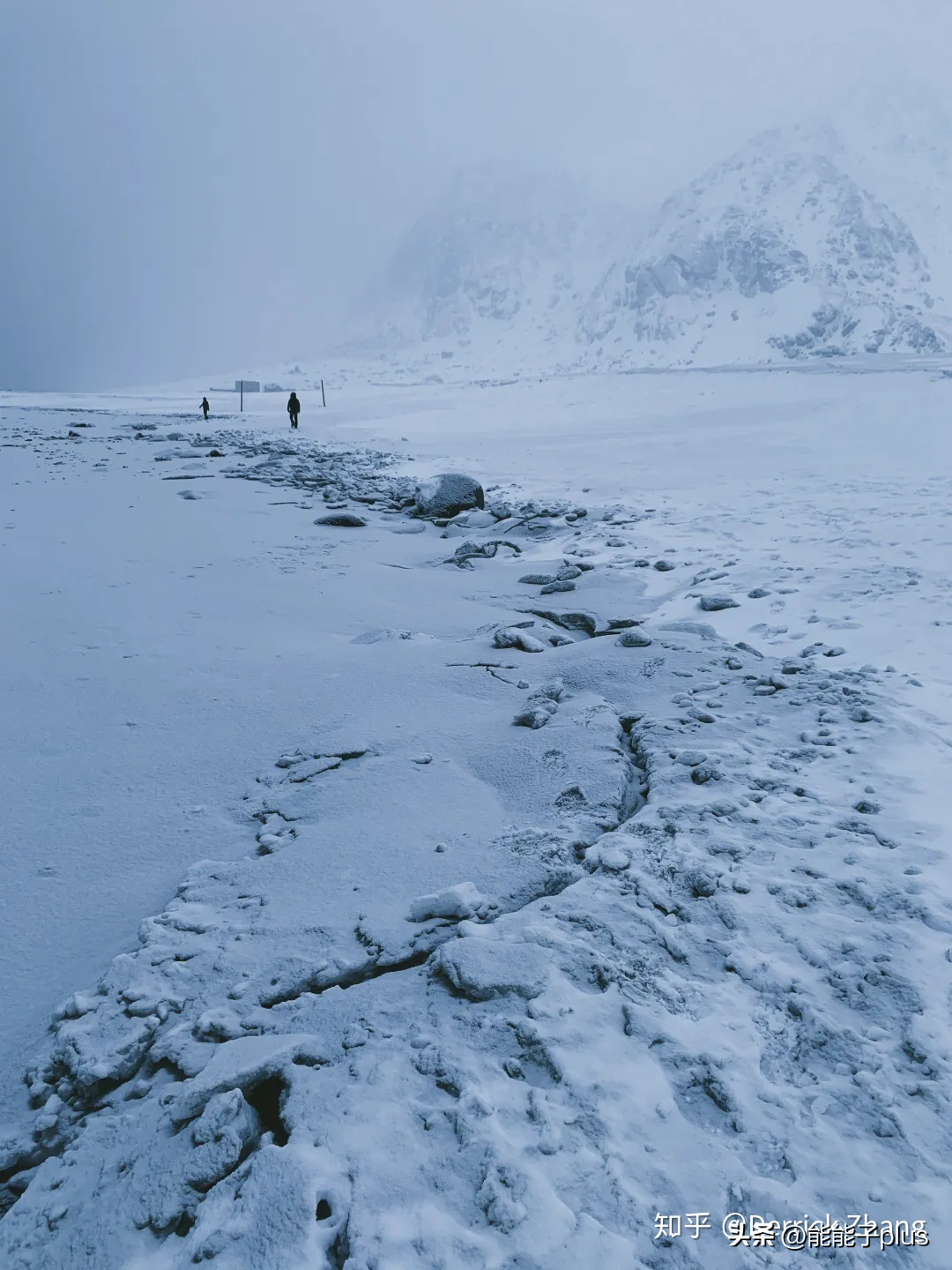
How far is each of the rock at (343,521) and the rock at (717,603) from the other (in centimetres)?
468

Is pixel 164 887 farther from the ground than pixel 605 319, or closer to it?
closer to it

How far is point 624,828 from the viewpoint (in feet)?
9.05

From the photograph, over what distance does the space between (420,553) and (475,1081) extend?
6.33m

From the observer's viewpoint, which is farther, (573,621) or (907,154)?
(907,154)

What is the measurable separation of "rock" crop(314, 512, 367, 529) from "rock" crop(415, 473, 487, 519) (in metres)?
0.99

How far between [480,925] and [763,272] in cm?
10899

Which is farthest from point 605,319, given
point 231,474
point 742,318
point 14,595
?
point 14,595

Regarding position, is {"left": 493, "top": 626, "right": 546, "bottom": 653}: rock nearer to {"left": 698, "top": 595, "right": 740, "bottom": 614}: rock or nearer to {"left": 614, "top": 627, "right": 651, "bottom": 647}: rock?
{"left": 614, "top": 627, "right": 651, "bottom": 647}: rock

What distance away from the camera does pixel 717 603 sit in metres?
5.42

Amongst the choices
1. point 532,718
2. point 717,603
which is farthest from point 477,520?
point 532,718

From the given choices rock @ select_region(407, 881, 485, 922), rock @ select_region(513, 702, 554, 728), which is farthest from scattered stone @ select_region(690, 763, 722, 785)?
rock @ select_region(407, 881, 485, 922)

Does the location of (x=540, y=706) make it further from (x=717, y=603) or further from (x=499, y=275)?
(x=499, y=275)

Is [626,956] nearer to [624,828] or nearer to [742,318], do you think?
[624,828]

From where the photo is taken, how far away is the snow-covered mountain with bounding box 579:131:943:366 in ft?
282
